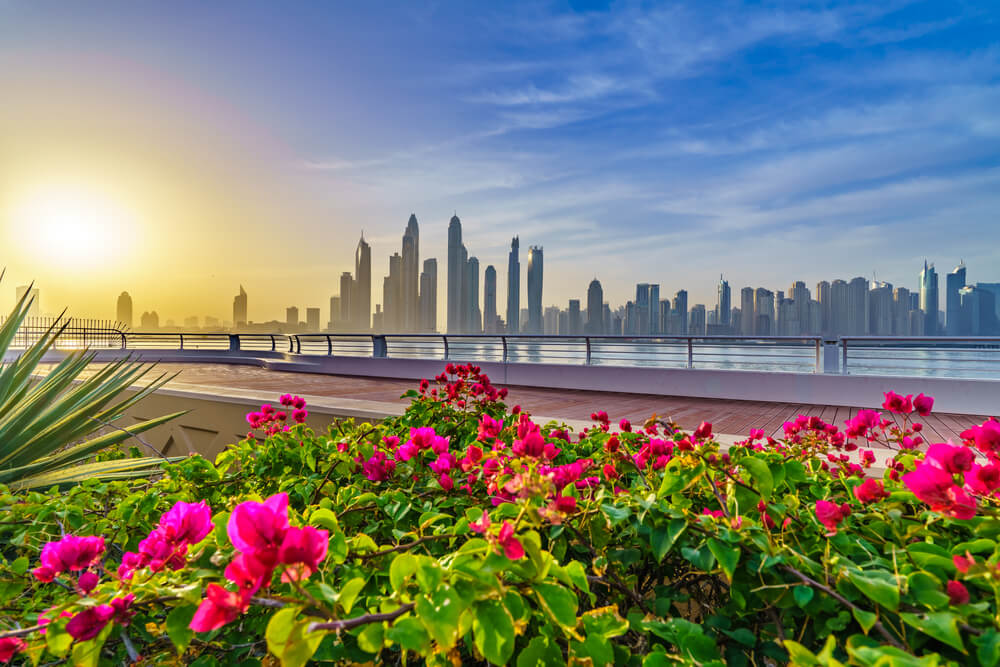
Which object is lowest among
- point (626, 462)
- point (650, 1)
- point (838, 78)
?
point (626, 462)

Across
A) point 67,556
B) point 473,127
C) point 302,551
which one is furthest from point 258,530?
point 473,127

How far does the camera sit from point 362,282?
60031 mm

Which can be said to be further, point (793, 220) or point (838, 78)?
point (793, 220)

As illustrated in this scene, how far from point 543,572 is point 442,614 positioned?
141 millimetres

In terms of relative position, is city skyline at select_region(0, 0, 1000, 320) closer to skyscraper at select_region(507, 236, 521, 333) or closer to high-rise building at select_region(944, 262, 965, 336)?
high-rise building at select_region(944, 262, 965, 336)

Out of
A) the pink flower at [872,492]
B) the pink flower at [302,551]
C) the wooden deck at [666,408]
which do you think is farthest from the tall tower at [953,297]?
the pink flower at [302,551]

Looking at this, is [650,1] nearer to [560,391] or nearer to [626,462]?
[560,391]

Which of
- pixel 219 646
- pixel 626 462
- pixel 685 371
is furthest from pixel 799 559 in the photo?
pixel 685 371

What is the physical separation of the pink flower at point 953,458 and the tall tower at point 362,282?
5806cm

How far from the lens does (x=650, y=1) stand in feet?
32.5

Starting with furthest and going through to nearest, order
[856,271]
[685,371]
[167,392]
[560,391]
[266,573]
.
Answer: [856,271] < [560,391] < [685,371] < [167,392] < [266,573]

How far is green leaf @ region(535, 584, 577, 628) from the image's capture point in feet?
1.84

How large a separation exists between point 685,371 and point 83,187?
496 inches

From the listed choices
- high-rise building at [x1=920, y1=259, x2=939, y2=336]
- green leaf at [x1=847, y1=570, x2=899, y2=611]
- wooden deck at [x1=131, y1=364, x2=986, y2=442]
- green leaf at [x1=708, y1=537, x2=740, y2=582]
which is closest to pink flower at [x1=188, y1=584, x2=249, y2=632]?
green leaf at [x1=708, y1=537, x2=740, y2=582]
